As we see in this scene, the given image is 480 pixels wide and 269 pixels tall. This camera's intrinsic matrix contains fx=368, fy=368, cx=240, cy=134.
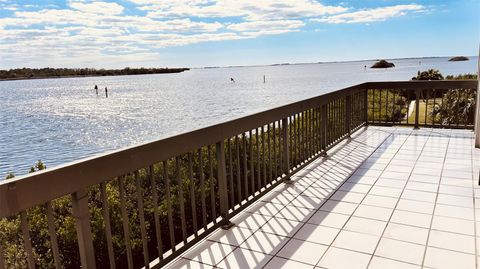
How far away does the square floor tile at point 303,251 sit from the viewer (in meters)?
2.61

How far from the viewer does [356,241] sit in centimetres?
283

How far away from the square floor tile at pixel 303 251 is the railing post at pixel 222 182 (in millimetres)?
621

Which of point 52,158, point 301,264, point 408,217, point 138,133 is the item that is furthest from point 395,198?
point 138,133

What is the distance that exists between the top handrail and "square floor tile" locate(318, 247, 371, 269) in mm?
1217

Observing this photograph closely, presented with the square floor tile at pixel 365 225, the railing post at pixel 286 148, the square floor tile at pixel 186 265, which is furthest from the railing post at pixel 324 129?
the square floor tile at pixel 186 265

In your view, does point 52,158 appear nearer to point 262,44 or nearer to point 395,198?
point 395,198

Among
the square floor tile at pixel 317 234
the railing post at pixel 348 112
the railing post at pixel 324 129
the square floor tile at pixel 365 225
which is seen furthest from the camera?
the railing post at pixel 348 112

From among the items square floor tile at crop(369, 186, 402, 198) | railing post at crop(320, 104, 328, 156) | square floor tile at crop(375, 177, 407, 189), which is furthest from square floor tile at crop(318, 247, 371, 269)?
railing post at crop(320, 104, 328, 156)

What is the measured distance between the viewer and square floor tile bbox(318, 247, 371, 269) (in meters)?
2.49

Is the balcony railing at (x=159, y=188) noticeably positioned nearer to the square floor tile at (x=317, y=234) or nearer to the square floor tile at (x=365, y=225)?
the square floor tile at (x=317, y=234)

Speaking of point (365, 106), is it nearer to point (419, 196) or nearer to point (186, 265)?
point (419, 196)

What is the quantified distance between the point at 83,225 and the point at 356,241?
6.49ft

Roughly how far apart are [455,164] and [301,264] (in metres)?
3.42

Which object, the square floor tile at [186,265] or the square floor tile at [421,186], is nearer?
the square floor tile at [186,265]
